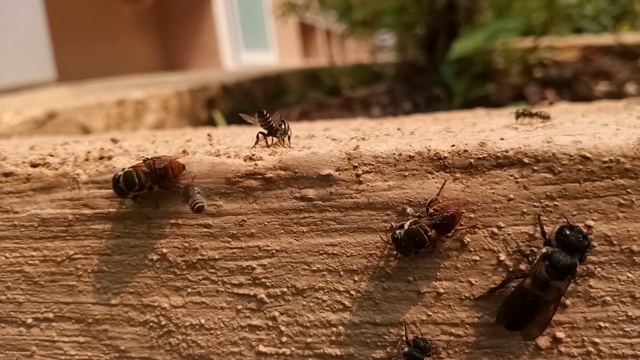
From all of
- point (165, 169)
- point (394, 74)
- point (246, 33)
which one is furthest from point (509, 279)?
point (246, 33)

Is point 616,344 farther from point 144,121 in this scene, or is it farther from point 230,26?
point 230,26

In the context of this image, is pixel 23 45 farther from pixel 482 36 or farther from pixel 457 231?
pixel 457 231

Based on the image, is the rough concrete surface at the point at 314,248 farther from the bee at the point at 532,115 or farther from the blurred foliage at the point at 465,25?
the blurred foliage at the point at 465,25

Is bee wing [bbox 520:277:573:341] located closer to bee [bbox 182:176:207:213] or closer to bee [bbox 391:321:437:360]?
bee [bbox 391:321:437:360]

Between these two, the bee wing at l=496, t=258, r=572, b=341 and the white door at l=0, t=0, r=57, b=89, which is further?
the white door at l=0, t=0, r=57, b=89

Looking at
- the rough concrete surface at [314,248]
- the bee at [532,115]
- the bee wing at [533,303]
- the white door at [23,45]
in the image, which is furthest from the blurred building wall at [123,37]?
the bee wing at [533,303]

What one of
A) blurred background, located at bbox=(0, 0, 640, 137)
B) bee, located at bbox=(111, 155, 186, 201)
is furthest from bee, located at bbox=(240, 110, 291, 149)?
blurred background, located at bbox=(0, 0, 640, 137)
